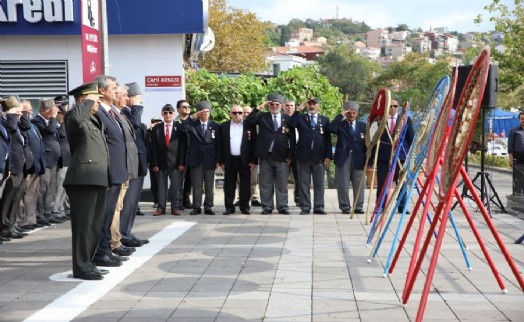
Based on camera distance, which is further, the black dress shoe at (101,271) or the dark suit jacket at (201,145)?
the dark suit jacket at (201,145)

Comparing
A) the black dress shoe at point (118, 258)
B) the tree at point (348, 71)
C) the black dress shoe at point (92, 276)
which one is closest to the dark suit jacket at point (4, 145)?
the black dress shoe at point (118, 258)

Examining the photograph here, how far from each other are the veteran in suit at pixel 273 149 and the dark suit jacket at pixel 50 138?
3.68 m

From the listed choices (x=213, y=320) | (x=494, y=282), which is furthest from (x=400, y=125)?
(x=213, y=320)

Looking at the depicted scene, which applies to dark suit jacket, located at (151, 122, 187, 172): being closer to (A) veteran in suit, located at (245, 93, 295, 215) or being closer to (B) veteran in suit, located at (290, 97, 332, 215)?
(A) veteran in suit, located at (245, 93, 295, 215)

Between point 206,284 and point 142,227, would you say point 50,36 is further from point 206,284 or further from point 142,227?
point 206,284

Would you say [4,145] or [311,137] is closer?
[4,145]

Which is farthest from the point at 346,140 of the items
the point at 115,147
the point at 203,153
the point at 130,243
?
the point at 115,147

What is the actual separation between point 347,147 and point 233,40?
131ft

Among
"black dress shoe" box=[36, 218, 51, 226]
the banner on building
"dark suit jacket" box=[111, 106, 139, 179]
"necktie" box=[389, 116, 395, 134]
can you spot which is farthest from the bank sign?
"dark suit jacket" box=[111, 106, 139, 179]

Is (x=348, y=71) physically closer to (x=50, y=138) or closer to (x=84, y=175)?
(x=50, y=138)

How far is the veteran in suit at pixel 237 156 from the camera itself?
54.5 feet

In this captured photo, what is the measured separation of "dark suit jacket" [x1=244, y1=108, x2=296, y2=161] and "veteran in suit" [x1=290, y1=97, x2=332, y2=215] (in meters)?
0.15

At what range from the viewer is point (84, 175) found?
8945mm

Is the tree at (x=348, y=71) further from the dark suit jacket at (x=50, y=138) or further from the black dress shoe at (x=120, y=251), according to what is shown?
the black dress shoe at (x=120, y=251)
